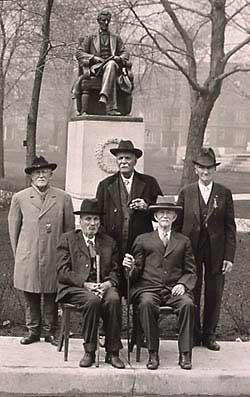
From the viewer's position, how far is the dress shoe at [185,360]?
628 cm

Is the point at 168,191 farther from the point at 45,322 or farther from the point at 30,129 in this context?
the point at 45,322

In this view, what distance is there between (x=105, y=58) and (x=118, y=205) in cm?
511

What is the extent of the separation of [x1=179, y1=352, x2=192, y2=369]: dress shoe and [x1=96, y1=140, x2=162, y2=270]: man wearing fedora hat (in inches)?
42.8

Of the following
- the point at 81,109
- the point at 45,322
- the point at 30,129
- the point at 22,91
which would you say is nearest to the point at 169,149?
the point at 22,91

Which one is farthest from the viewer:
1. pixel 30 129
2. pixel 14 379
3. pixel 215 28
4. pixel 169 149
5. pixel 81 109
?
pixel 169 149

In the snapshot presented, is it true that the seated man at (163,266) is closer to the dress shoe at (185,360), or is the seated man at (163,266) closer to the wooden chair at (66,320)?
the dress shoe at (185,360)

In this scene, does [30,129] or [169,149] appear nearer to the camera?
[30,129]

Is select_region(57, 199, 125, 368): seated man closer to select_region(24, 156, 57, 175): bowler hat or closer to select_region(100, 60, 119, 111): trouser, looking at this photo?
select_region(24, 156, 57, 175): bowler hat

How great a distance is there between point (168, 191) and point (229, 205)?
1759cm

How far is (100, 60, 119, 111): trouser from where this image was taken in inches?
437

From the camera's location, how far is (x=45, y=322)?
285 inches

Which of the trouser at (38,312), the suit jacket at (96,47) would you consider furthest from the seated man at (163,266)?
the suit jacket at (96,47)

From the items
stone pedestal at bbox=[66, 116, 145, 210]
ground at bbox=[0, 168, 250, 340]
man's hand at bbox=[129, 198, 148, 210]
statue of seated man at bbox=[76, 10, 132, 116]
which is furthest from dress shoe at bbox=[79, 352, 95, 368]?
statue of seated man at bbox=[76, 10, 132, 116]

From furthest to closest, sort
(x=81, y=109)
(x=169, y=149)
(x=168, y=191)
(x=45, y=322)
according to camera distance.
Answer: (x=169, y=149) → (x=168, y=191) → (x=81, y=109) → (x=45, y=322)
